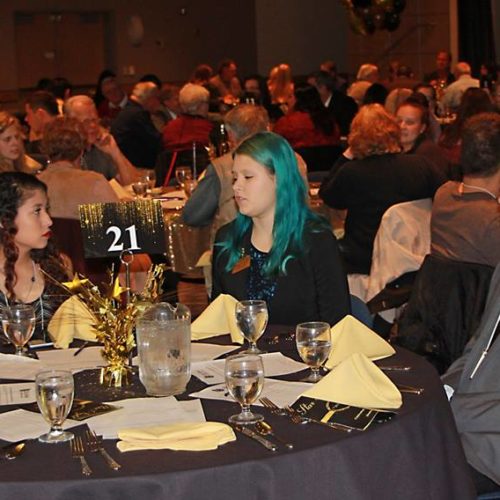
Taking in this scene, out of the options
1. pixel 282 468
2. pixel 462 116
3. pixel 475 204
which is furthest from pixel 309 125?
pixel 282 468

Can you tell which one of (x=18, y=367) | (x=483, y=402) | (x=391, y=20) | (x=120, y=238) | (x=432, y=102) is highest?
(x=391, y=20)

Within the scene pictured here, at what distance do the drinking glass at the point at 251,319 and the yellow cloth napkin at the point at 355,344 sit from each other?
191mm

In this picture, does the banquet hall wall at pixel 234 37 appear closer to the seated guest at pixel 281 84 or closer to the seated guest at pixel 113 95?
the seated guest at pixel 281 84

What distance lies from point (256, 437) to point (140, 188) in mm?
4470

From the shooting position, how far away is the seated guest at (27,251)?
11.8 ft

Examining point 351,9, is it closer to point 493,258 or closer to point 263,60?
point 263,60

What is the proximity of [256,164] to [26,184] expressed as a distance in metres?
0.81

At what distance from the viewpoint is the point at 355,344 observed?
9.55ft

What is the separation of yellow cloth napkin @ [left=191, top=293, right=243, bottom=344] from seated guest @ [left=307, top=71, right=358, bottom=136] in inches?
338

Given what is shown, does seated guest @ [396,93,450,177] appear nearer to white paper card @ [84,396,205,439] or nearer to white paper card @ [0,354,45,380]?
white paper card @ [0,354,45,380]

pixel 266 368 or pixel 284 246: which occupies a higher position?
pixel 284 246

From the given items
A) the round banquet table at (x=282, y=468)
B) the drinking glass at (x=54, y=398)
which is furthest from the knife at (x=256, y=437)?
the drinking glass at (x=54, y=398)

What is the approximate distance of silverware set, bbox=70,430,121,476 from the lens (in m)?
2.12

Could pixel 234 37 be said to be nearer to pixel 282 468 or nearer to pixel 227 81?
pixel 227 81
